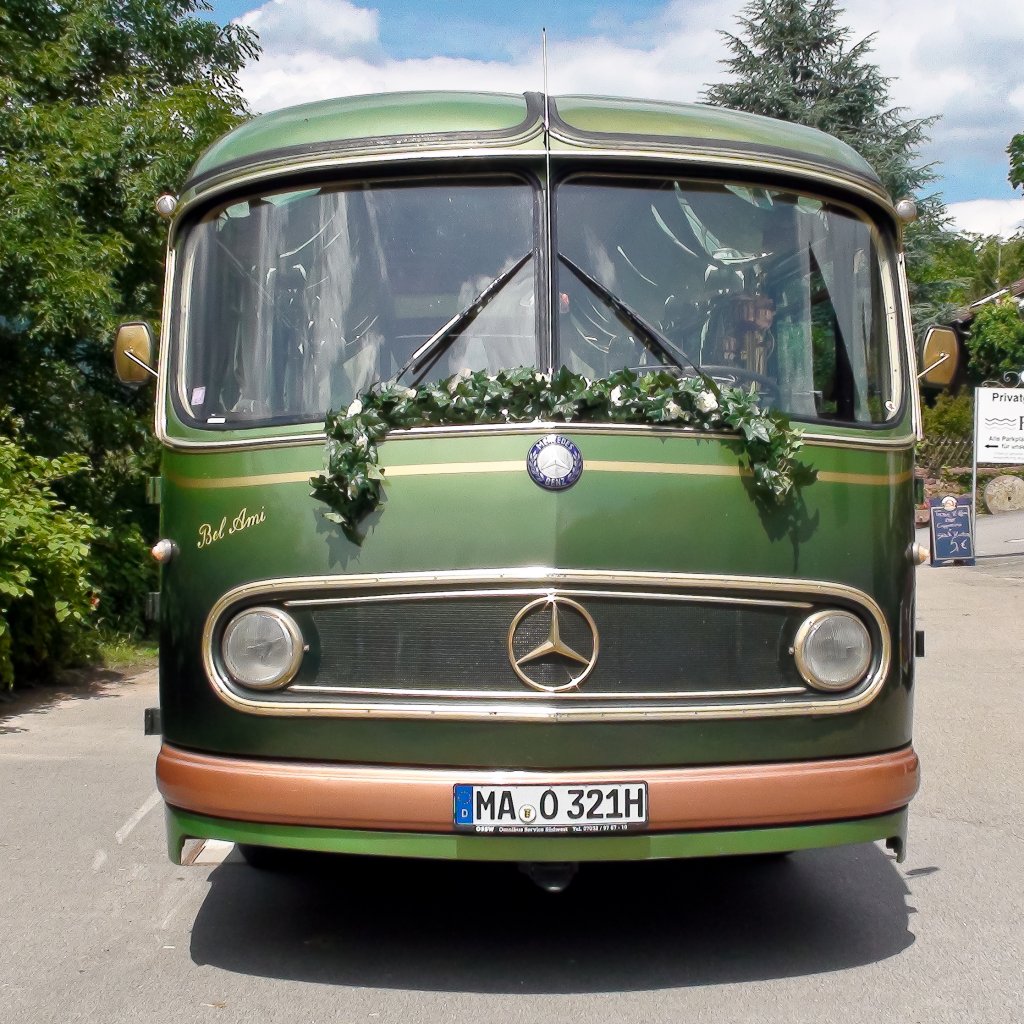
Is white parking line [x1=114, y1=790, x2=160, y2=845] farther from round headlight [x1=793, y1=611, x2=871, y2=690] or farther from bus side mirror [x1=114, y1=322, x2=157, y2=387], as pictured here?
round headlight [x1=793, y1=611, x2=871, y2=690]

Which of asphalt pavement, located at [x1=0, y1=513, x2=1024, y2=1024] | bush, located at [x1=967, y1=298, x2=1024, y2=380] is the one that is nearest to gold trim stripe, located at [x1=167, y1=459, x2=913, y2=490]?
asphalt pavement, located at [x1=0, y1=513, x2=1024, y2=1024]

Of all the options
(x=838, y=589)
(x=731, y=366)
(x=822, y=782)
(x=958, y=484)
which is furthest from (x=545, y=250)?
(x=958, y=484)

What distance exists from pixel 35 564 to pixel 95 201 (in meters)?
4.46

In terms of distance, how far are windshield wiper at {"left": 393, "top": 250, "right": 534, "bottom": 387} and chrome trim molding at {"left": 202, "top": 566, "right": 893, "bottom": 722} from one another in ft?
2.40

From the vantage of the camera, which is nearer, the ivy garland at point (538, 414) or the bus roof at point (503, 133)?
the ivy garland at point (538, 414)

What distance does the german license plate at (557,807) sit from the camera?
4.54 m

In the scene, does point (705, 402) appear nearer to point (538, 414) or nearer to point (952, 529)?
point (538, 414)

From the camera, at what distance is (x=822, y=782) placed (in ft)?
15.3

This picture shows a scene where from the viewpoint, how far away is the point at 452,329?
5.04 meters

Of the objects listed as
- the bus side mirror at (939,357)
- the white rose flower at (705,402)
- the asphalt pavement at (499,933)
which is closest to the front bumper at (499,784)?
the asphalt pavement at (499,933)

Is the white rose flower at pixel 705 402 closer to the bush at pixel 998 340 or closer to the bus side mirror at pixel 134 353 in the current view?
the bus side mirror at pixel 134 353

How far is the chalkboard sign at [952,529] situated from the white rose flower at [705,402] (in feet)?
60.3

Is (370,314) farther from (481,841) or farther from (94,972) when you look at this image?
(94,972)

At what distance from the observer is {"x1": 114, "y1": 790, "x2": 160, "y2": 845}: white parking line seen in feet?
23.0
